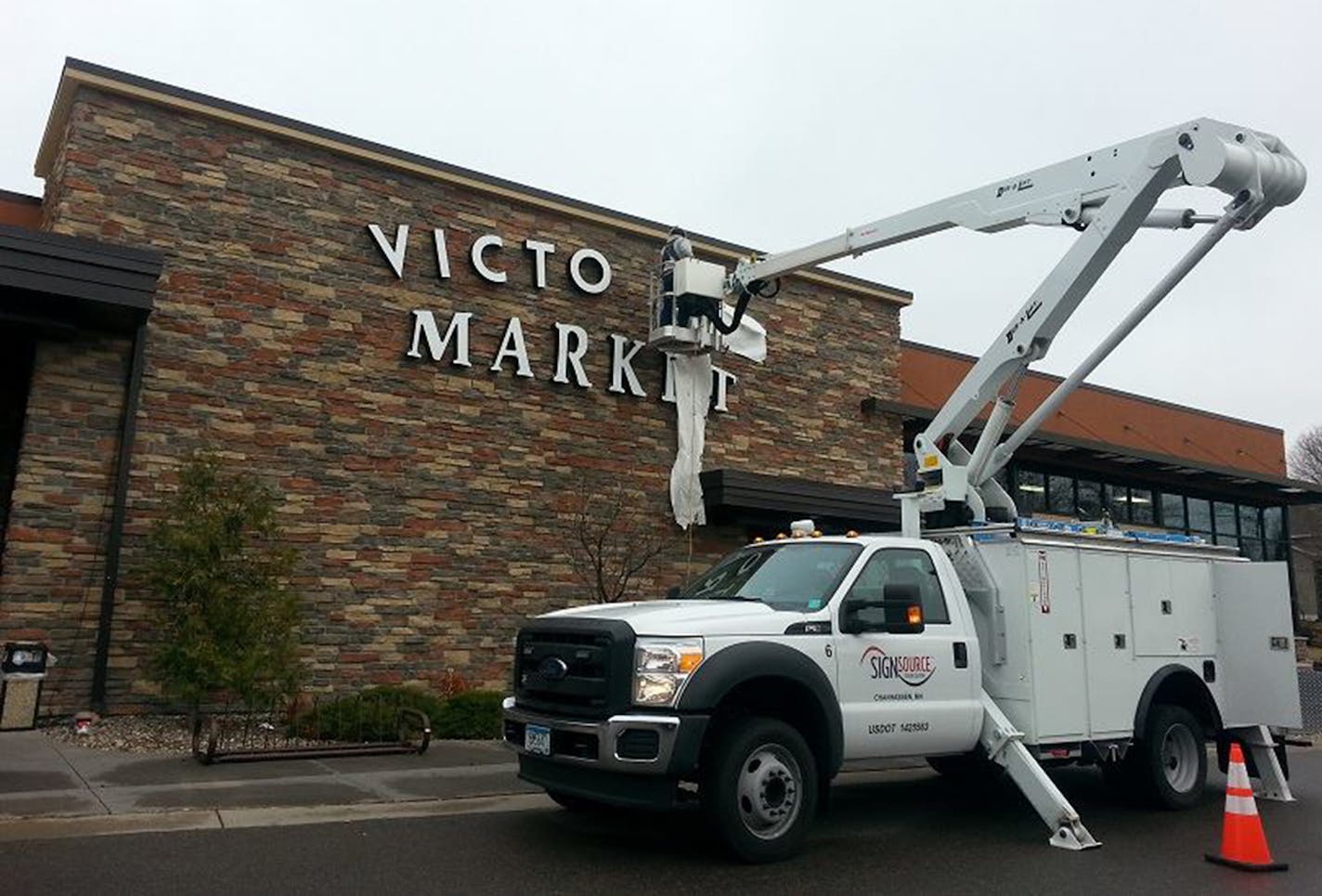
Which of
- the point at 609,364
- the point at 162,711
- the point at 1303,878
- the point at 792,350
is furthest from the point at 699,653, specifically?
the point at 792,350

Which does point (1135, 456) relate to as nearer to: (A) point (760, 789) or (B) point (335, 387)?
(B) point (335, 387)

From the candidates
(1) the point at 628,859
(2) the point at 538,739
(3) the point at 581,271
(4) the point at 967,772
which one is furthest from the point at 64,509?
(4) the point at 967,772

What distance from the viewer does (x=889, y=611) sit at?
7.27m

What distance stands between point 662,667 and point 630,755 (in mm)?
556

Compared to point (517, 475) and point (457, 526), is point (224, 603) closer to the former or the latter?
point (457, 526)

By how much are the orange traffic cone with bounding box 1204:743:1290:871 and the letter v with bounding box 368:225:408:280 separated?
11.0 meters

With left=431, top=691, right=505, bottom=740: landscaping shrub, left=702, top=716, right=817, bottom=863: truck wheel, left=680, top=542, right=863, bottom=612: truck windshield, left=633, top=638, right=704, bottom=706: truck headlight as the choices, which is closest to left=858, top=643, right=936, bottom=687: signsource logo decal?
left=680, top=542, right=863, bottom=612: truck windshield

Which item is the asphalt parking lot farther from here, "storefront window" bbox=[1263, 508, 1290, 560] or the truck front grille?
"storefront window" bbox=[1263, 508, 1290, 560]

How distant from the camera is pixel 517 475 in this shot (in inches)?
578

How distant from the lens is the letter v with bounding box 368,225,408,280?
13.9 meters

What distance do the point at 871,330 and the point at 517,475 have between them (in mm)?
7783

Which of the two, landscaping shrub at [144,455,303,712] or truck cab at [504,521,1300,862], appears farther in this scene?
landscaping shrub at [144,455,303,712]

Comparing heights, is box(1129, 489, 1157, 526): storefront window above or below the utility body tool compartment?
above

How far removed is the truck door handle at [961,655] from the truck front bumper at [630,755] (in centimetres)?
239
